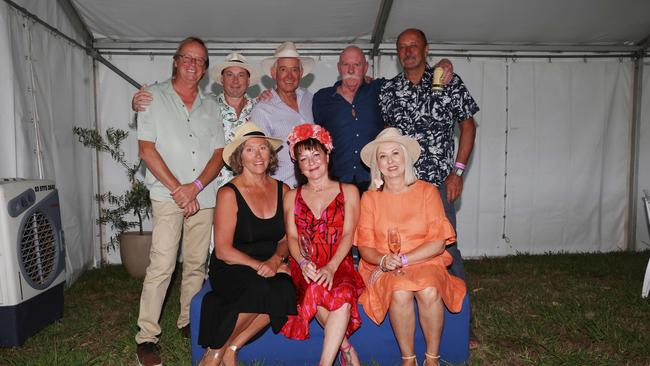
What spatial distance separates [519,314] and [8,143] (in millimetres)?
4433

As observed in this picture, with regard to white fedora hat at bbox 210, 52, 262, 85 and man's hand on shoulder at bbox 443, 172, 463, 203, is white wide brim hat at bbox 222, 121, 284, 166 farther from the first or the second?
man's hand on shoulder at bbox 443, 172, 463, 203

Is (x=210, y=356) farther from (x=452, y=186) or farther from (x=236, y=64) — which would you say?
(x=236, y=64)

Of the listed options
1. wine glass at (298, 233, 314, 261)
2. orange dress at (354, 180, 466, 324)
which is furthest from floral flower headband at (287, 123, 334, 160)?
wine glass at (298, 233, 314, 261)

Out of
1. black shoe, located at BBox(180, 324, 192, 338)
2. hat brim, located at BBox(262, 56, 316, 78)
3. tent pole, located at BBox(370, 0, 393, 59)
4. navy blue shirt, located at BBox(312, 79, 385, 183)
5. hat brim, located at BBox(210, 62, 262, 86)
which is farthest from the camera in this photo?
tent pole, located at BBox(370, 0, 393, 59)

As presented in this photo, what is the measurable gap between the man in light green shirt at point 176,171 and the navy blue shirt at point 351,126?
887mm

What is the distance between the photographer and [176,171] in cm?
337

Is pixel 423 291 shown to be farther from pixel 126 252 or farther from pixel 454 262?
pixel 126 252

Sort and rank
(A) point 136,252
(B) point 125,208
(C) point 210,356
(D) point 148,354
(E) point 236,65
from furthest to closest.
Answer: (B) point 125,208 → (A) point 136,252 → (E) point 236,65 → (D) point 148,354 → (C) point 210,356

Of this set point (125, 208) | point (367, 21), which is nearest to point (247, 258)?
point (125, 208)

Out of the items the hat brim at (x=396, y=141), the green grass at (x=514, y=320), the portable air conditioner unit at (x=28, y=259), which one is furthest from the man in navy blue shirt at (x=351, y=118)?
the portable air conditioner unit at (x=28, y=259)

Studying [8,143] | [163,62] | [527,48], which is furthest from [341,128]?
[527,48]

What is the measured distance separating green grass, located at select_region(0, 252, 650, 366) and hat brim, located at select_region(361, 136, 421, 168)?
1.41 meters

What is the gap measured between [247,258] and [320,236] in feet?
1.55

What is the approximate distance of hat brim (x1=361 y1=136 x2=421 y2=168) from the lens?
309 centimetres
